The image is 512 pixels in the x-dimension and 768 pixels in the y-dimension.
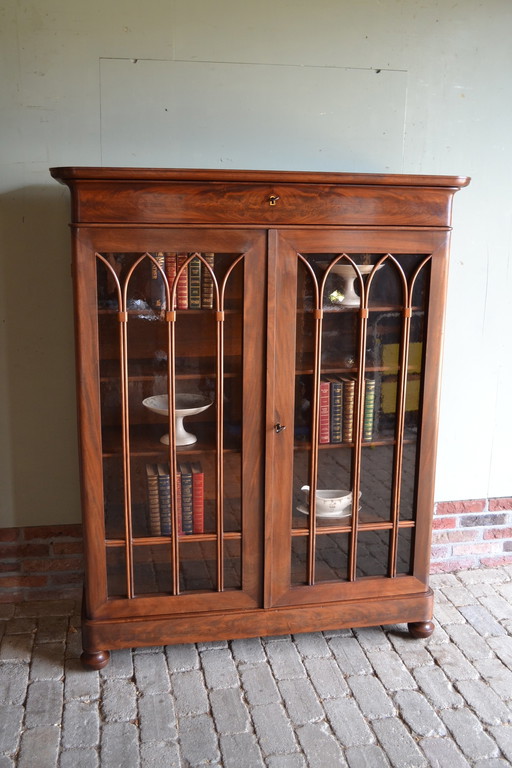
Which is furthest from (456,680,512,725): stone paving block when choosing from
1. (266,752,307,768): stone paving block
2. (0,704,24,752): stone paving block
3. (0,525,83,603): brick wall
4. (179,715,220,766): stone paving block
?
(0,525,83,603): brick wall

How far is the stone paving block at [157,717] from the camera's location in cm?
211

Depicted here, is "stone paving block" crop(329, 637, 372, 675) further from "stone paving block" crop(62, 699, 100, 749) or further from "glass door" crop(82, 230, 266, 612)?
"stone paving block" crop(62, 699, 100, 749)

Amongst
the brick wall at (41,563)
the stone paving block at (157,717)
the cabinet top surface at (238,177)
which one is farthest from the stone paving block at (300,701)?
the cabinet top surface at (238,177)

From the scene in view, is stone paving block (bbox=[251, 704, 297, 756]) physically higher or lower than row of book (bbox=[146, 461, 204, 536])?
lower

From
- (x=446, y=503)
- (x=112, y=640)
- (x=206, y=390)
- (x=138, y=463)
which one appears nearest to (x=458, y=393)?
(x=446, y=503)

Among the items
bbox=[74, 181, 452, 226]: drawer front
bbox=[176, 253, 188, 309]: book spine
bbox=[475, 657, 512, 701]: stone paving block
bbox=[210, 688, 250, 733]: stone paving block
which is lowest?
bbox=[210, 688, 250, 733]: stone paving block

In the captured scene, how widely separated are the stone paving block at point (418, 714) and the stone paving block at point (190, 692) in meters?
0.61

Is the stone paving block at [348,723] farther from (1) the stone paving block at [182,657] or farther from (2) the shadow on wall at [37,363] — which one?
(2) the shadow on wall at [37,363]

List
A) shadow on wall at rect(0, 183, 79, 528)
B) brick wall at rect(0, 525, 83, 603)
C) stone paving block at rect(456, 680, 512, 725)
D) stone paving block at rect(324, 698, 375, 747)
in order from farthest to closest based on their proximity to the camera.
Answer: brick wall at rect(0, 525, 83, 603)
shadow on wall at rect(0, 183, 79, 528)
stone paving block at rect(456, 680, 512, 725)
stone paving block at rect(324, 698, 375, 747)

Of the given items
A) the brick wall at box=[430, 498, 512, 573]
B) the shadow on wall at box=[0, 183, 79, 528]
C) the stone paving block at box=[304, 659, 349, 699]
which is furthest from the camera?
the brick wall at box=[430, 498, 512, 573]

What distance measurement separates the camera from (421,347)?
244 cm

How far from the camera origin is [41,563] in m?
2.80

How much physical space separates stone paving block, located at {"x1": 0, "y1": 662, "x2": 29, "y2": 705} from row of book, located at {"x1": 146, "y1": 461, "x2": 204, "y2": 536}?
62cm

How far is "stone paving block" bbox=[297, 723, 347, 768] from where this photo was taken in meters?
2.01
